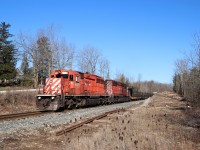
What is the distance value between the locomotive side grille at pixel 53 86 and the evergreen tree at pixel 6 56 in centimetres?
3665

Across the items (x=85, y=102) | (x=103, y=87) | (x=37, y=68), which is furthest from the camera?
(x=37, y=68)

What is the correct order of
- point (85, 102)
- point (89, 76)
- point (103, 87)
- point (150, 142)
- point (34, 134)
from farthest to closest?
point (103, 87), point (89, 76), point (85, 102), point (34, 134), point (150, 142)

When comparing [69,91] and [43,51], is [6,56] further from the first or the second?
[69,91]

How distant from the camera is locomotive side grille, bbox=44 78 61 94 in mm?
21156

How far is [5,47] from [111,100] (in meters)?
33.7

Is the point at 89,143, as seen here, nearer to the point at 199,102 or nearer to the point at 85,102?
the point at 199,102

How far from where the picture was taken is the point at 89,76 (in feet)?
90.8

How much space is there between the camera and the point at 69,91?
2234 centimetres

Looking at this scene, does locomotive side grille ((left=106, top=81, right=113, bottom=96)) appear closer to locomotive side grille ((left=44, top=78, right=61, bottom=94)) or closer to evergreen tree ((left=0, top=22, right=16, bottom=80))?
locomotive side grille ((left=44, top=78, right=61, bottom=94))

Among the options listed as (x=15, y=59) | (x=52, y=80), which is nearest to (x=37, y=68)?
(x=15, y=59)

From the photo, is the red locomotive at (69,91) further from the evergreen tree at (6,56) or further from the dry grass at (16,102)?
the evergreen tree at (6,56)

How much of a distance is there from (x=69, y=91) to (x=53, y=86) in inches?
64.6

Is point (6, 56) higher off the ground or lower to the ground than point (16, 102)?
higher

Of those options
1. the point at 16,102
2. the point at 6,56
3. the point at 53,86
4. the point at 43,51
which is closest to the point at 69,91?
the point at 53,86
